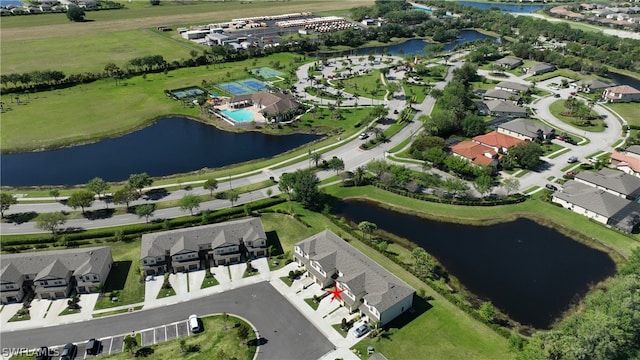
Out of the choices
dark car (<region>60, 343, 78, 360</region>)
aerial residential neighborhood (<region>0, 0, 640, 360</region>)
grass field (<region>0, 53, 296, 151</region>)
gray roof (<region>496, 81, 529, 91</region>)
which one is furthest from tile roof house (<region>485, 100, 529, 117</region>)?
dark car (<region>60, 343, 78, 360</region>)

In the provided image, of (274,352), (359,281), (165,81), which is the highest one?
(165,81)

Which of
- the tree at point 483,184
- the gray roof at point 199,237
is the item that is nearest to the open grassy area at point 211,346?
the gray roof at point 199,237

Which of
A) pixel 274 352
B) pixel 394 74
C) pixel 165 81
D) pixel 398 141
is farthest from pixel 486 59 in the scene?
pixel 274 352

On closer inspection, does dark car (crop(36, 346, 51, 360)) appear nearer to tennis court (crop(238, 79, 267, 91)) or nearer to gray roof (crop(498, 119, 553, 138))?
gray roof (crop(498, 119, 553, 138))

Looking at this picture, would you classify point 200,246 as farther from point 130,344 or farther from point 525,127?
point 525,127

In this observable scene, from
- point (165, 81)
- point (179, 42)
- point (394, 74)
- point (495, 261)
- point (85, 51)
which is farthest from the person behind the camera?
point (179, 42)

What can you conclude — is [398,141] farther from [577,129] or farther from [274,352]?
[274,352]
